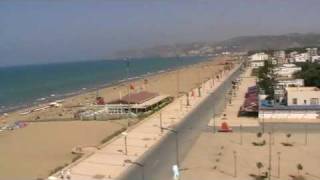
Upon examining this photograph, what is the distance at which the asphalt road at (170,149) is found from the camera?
22.7 metres

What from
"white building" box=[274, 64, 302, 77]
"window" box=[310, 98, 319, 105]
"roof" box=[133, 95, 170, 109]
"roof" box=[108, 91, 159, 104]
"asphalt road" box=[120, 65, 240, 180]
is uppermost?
"white building" box=[274, 64, 302, 77]

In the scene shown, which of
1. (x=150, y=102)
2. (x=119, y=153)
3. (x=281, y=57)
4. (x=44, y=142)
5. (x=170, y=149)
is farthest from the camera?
(x=281, y=57)

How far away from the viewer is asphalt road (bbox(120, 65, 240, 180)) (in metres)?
22.7

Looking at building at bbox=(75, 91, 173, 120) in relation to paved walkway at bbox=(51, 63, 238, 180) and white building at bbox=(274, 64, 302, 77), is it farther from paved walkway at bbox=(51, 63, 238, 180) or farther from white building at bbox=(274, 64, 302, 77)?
white building at bbox=(274, 64, 302, 77)

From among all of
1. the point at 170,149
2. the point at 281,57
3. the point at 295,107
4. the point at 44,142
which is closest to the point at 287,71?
the point at 295,107

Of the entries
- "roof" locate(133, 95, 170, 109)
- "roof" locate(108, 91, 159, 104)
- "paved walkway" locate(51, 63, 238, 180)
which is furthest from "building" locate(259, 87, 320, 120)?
"roof" locate(108, 91, 159, 104)

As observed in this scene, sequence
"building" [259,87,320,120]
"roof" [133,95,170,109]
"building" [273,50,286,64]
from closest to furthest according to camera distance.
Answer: "building" [259,87,320,120], "roof" [133,95,170,109], "building" [273,50,286,64]

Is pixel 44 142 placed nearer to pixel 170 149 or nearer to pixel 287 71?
pixel 170 149

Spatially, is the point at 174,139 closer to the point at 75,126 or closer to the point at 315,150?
the point at 315,150

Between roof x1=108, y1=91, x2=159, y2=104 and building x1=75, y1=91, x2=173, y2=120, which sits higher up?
roof x1=108, y1=91, x2=159, y2=104

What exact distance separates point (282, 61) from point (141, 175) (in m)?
99.7

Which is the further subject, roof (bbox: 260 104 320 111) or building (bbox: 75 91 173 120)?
building (bbox: 75 91 173 120)

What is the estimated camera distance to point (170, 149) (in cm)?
2772

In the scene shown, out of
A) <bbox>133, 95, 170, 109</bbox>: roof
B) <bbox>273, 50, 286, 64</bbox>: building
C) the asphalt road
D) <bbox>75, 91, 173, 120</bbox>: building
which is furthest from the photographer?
<bbox>273, 50, 286, 64</bbox>: building
